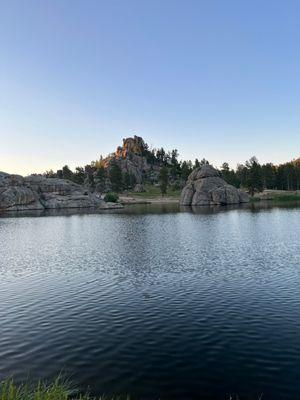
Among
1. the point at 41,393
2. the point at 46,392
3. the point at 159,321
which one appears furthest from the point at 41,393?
the point at 159,321

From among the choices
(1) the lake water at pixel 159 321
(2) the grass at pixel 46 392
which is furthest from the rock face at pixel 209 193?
(2) the grass at pixel 46 392

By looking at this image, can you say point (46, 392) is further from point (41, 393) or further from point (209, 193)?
point (209, 193)

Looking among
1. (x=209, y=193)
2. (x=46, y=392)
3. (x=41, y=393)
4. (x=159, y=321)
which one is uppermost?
(x=209, y=193)

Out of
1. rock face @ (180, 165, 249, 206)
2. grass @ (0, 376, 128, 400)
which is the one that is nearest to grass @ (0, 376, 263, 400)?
grass @ (0, 376, 128, 400)

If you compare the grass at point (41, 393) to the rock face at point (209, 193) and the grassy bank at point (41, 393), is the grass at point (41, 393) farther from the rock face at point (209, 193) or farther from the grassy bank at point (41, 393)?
the rock face at point (209, 193)

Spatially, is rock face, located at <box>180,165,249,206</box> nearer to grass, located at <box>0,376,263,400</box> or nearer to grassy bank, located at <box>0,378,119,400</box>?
grass, located at <box>0,376,263,400</box>

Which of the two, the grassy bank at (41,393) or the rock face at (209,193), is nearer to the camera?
the grassy bank at (41,393)

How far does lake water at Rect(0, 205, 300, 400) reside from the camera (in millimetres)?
18750

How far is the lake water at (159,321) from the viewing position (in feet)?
61.5

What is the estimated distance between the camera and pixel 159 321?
27062 mm

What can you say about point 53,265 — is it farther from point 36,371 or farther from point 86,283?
point 36,371

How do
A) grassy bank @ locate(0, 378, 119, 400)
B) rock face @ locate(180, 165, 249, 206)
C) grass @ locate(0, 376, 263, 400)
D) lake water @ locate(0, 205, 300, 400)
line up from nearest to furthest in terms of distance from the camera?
grassy bank @ locate(0, 378, 119, 400) < grass @ locate(0, 376, 263, 400) < lake water @ locate(0, 205, 300, 400) < rock face @ locate(180, 165, 249, 206)

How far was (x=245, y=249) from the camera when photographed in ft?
185

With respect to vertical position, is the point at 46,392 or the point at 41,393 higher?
the point at 41,393
